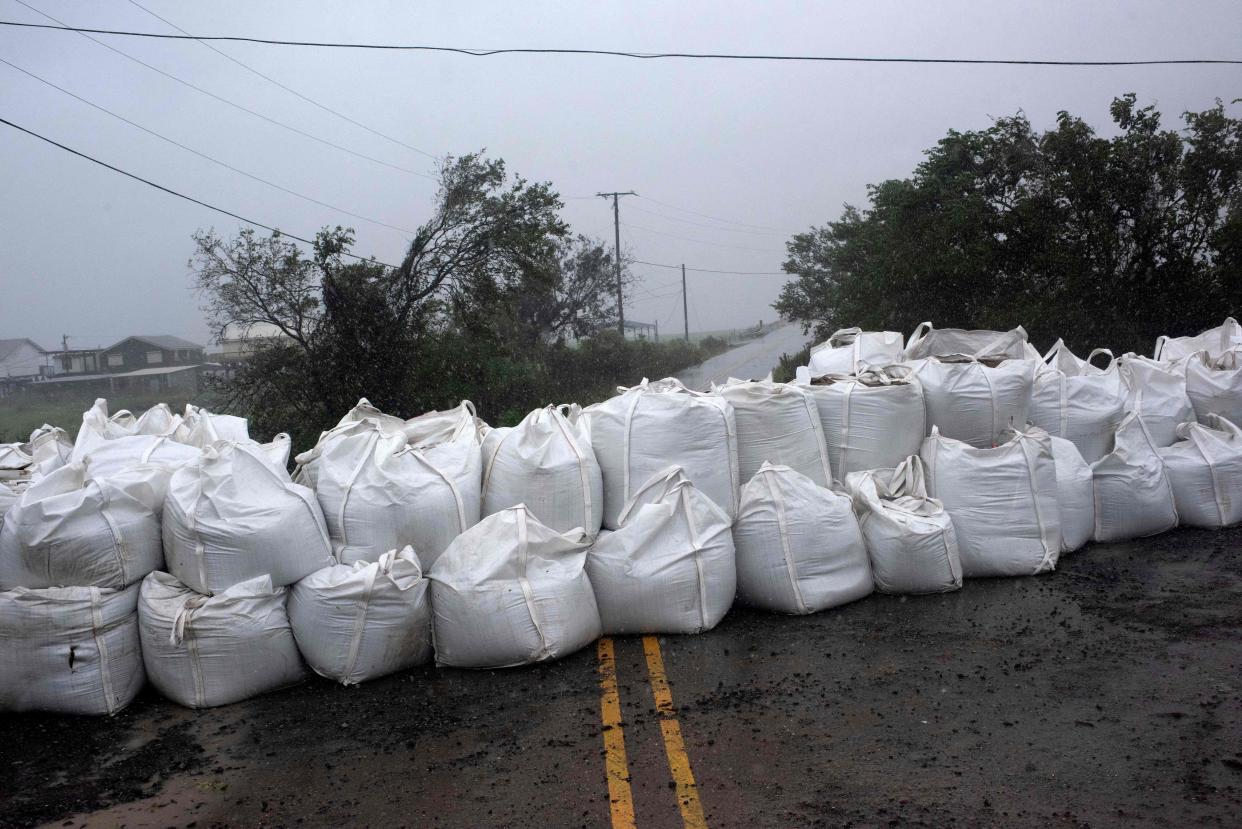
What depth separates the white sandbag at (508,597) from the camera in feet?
12.8

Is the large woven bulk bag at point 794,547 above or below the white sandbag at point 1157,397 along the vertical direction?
below

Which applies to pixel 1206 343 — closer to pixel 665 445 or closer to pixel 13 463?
pixel 665 445

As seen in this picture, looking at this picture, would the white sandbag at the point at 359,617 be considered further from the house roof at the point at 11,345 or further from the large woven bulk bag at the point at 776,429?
the house roof at the point at 11,345

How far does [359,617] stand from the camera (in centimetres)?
383

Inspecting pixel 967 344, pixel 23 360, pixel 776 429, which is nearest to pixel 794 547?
pixel 776 429

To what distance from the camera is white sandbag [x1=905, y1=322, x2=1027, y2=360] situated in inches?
256

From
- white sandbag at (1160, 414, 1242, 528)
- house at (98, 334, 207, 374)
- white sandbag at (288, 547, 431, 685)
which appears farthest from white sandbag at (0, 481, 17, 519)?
house at (98, 334, 207, 374)

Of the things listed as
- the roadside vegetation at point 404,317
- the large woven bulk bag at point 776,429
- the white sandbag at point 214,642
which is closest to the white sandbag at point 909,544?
the large woven bulk bag at point 776,429

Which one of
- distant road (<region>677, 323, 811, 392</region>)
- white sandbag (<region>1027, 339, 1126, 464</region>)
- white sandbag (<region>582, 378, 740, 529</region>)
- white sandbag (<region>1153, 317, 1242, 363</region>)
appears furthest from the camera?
distant road (<region>677, 323, 811, 392</region>)

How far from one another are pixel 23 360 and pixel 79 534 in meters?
15.7

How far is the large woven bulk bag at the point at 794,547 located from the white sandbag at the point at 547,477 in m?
0.77

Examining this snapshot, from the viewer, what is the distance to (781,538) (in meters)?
4.47

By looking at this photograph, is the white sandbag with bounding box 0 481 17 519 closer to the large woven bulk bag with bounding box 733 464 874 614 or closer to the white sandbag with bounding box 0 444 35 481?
the white sandbag with bounding box 0 444 35 481

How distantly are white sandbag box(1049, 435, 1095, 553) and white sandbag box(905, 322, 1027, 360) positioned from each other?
1.22 meters
